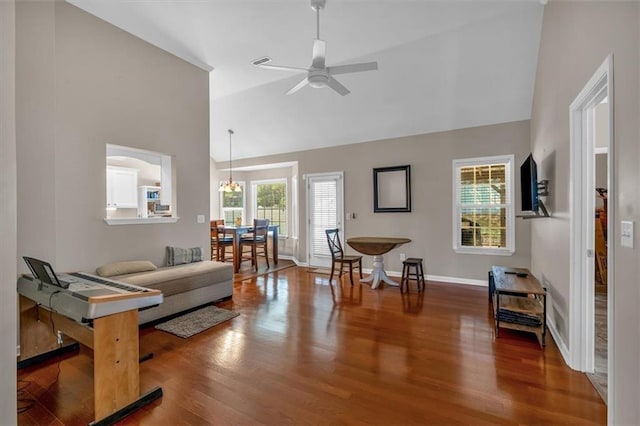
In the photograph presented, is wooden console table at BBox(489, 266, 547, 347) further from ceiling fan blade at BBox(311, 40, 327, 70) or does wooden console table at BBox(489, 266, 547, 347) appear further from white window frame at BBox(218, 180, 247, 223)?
white window frame at BBox(218, 180, 247, 223)

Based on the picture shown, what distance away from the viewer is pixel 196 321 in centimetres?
317

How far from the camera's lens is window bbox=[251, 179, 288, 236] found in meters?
7.34

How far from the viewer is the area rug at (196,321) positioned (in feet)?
9.62

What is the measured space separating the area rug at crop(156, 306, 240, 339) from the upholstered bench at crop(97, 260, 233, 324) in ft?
0.36

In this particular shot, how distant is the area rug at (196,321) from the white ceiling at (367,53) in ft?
10.4

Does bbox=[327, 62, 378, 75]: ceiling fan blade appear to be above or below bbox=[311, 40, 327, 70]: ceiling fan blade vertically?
below

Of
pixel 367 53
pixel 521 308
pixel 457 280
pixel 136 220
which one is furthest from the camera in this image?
pixel 457 280

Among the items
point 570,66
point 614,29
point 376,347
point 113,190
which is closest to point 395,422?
point 376,347

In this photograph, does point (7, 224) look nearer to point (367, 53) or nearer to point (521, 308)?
point (521, 308)

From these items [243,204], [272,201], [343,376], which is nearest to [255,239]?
[272,201]

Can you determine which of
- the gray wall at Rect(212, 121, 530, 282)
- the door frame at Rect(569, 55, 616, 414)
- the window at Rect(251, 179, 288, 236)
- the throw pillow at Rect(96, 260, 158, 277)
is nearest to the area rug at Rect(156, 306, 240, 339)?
the throw pillow at Rect(96, 260, 158, 277)

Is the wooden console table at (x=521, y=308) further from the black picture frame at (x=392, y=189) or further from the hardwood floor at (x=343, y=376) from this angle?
the black picture frame at (x=392, y=189)

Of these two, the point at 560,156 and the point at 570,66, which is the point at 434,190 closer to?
the point at 560,156

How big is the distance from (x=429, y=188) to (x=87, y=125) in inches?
184
